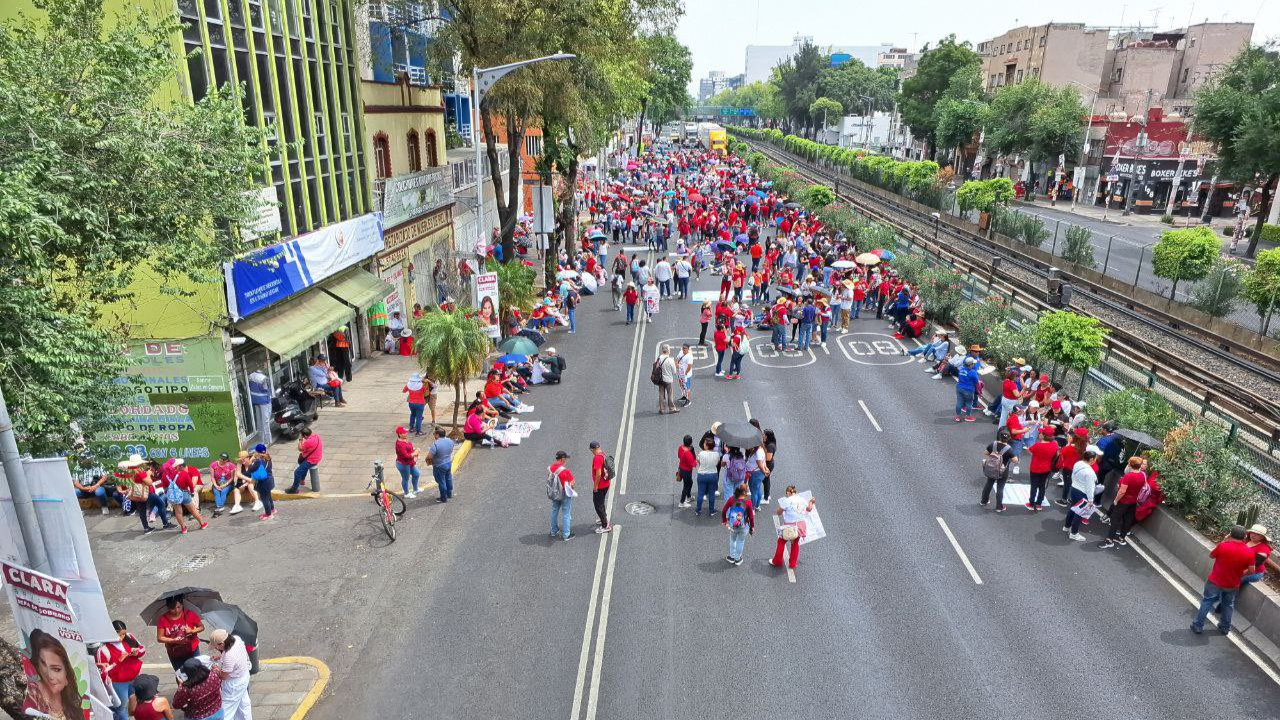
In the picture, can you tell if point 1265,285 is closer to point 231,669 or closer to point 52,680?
point 231,669

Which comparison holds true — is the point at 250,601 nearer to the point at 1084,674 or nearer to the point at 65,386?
the point at 65,386

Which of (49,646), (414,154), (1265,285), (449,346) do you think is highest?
(414,154)

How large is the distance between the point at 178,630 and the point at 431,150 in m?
22.0

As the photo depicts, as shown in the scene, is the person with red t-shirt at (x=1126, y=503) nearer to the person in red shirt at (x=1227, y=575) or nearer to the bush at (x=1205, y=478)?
the bush at (x=1205, y=478)

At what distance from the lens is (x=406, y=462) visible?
13.5 meters

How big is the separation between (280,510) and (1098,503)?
14568 millimetres

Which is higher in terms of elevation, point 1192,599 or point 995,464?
point 995,464

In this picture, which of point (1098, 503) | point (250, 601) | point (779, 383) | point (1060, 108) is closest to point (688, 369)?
point (779, 383)

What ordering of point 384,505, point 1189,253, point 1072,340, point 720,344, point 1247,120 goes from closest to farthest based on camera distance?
1. point 384,505
2. point 1072,340
3. point 720,344
4. point 1189,253
5. point 1247,120

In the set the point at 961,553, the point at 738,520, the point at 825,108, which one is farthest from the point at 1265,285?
the point at 825,108

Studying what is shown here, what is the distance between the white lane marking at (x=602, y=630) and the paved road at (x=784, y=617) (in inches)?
1.1

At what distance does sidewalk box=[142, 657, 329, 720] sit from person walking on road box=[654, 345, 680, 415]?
9.77 m

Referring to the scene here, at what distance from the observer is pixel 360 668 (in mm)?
9195

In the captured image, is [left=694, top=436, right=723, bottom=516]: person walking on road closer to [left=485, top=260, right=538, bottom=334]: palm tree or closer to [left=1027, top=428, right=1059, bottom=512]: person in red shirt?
[left=1027, top=428, right=1059, bottom=512]: person in red shirt
